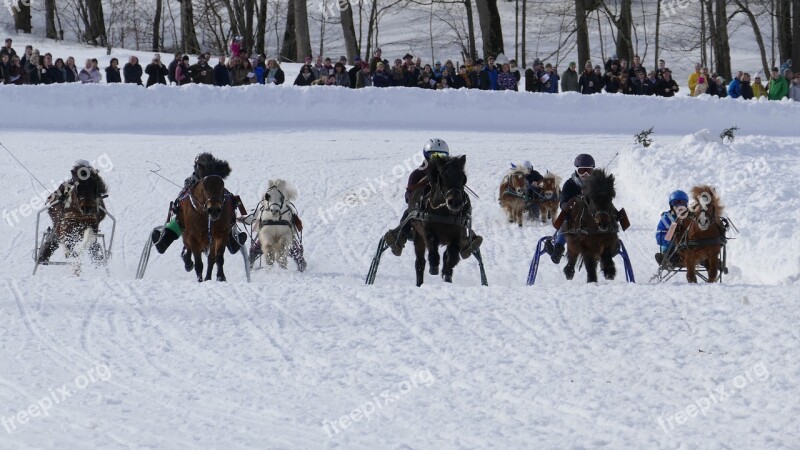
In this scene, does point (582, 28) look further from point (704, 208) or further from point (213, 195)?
point (213, 195)

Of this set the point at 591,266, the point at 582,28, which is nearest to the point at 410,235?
the point at 591,266

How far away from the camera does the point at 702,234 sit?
13.1m

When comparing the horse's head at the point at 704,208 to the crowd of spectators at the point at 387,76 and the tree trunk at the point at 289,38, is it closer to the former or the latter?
the crowd of spectators at the point at 387,76

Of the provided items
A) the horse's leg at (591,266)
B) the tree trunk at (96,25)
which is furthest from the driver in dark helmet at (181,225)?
the tree trunk at (96,25)

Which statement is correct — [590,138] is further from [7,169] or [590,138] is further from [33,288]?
[33,288]

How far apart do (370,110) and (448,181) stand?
17.1 metres

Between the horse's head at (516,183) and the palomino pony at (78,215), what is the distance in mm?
6446

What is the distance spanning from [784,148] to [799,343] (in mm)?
15538

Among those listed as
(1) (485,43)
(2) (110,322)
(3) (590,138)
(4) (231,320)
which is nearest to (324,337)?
(4) (231,320)

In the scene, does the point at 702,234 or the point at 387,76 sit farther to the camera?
the point at 387,76

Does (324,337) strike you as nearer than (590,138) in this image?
Yes

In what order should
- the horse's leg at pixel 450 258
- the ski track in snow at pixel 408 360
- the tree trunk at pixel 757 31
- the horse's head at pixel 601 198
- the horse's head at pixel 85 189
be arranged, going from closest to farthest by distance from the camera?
the ski track in snow at pixel 408 360, the horse's head at pixel 601 198, the horse's leg at pixel 450 258, the horse's head at pixel 85 189, the tree trunk at pixel 757 31

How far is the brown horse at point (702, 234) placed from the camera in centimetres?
1311

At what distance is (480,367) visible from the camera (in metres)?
8.71
